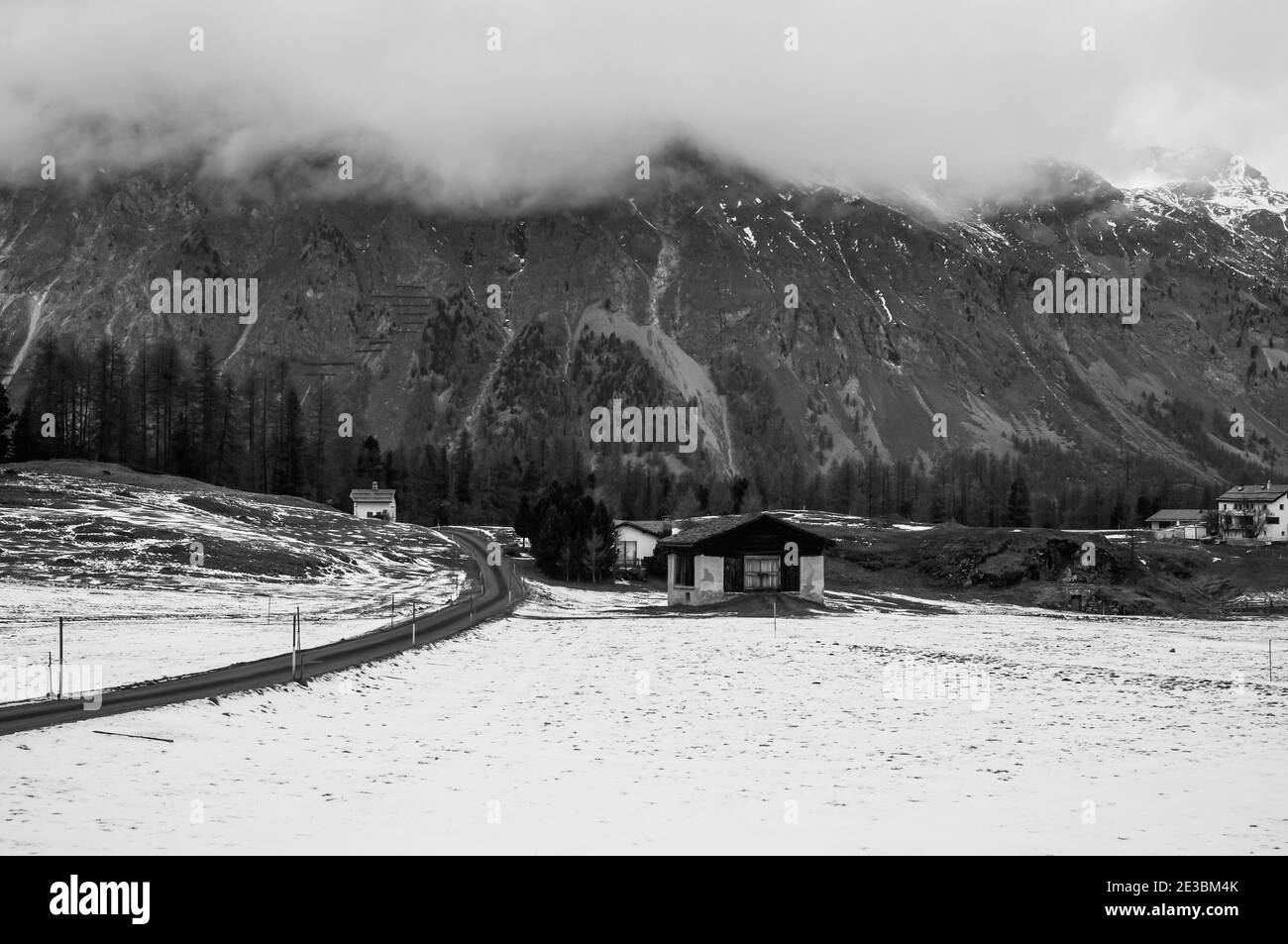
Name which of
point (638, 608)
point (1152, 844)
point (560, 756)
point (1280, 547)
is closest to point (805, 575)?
point (638, 608)

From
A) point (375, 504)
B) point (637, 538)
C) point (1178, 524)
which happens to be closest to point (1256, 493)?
point (1178, 524)

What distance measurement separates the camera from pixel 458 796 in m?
23.7

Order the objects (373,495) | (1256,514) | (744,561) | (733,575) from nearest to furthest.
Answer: (733,575), (744,561), (373,495), (1256,514)

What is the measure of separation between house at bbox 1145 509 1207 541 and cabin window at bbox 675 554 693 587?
11281 cm

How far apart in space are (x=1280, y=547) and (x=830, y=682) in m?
117

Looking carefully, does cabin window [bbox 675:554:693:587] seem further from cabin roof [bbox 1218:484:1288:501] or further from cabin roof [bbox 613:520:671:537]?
cabin roof [bbox 1218:484:1288:501]

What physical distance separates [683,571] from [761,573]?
5.60 m

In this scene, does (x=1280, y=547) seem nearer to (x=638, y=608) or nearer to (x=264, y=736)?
(x=638, y=608)

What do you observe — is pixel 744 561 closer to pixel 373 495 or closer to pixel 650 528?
pixel 650 528

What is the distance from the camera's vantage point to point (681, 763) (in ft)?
89.9

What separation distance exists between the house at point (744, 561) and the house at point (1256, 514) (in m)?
118

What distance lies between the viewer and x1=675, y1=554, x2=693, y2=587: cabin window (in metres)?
81.7

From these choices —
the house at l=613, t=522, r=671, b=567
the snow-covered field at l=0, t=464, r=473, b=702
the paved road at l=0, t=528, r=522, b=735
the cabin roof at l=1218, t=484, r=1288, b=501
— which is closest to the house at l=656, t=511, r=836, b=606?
the snow-covered field at l=0, t=464, r=473, b=702

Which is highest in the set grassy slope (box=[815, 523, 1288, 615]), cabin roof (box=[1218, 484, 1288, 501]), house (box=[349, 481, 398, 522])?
cabin roof (box=[1218, 484, 1288, 501])
